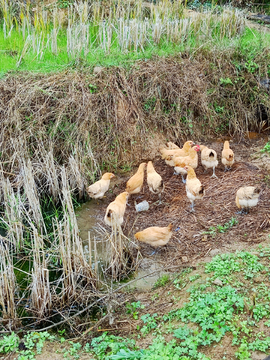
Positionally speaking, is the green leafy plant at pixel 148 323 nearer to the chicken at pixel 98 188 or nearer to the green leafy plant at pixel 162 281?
the green leafy plant at pixel 162 281

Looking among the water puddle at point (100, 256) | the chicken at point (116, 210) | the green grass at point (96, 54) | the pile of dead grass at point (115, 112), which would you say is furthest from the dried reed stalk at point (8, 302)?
the green grass at point (96, 54)

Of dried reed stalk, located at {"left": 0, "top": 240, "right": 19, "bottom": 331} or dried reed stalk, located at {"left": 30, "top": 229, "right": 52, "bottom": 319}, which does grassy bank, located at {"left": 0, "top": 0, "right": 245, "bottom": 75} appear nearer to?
dried reed stalk, located at {"left": 30, "top": 229, "right": 52, "bottom": 319}

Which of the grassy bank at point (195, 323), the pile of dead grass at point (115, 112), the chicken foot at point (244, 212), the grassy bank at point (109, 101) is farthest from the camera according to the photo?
the pile of dead grass at point (115, 112)

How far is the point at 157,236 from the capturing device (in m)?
5.74

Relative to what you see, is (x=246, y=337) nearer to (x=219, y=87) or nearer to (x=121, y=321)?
(x=121, y=321)

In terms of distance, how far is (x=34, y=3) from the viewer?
41.5 feet

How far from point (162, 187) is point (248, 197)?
5.32 ft

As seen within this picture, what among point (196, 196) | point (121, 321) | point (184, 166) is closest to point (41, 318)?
point (121, 321)

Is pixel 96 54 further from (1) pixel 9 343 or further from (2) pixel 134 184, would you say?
(1) pixel 9 343

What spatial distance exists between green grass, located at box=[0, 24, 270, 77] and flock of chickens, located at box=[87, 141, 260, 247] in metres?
2.63

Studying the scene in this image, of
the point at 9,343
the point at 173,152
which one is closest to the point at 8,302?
the point at 9,343

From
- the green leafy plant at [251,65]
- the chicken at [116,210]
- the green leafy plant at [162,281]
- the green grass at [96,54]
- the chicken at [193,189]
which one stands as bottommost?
the green leafy plant at [162,281]

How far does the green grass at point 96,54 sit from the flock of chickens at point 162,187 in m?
2.63

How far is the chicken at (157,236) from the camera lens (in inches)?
226
